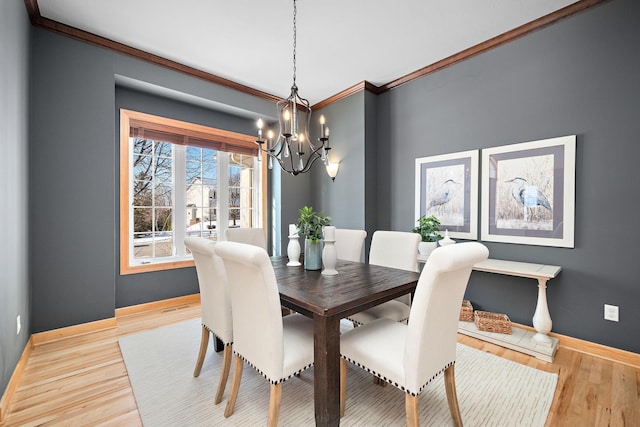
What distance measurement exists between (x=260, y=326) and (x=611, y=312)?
2.76 m

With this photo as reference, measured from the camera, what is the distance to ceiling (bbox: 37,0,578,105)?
7.62ft

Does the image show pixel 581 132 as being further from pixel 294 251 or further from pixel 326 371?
pixel 326 371

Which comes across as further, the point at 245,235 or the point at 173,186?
the point at 173,186

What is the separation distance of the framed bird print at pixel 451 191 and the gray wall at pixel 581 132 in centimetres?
22

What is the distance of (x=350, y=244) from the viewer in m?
2.71

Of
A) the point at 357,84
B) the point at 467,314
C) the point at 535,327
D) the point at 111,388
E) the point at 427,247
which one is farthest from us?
the point at 357,84

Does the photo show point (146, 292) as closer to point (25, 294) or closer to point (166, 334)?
point (166, 334)

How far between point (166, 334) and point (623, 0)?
480 cm

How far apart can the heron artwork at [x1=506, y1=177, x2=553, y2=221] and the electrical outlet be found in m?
0.86

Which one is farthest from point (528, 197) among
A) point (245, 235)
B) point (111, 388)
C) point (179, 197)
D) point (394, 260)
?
point (179, 197)

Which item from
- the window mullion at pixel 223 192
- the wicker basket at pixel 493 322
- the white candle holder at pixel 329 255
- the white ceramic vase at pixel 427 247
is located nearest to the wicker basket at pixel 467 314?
the wicker basket at pixel 493 322

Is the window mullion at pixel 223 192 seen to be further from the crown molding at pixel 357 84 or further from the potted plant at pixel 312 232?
the potted plant at pixel 312 232

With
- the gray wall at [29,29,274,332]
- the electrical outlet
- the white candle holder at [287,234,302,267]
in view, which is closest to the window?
the gray wall at [29,29,274,332]

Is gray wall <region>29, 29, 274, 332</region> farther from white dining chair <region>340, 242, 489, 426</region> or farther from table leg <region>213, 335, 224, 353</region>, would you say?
white dining chair <region>340, 242, 489, 426</region>
